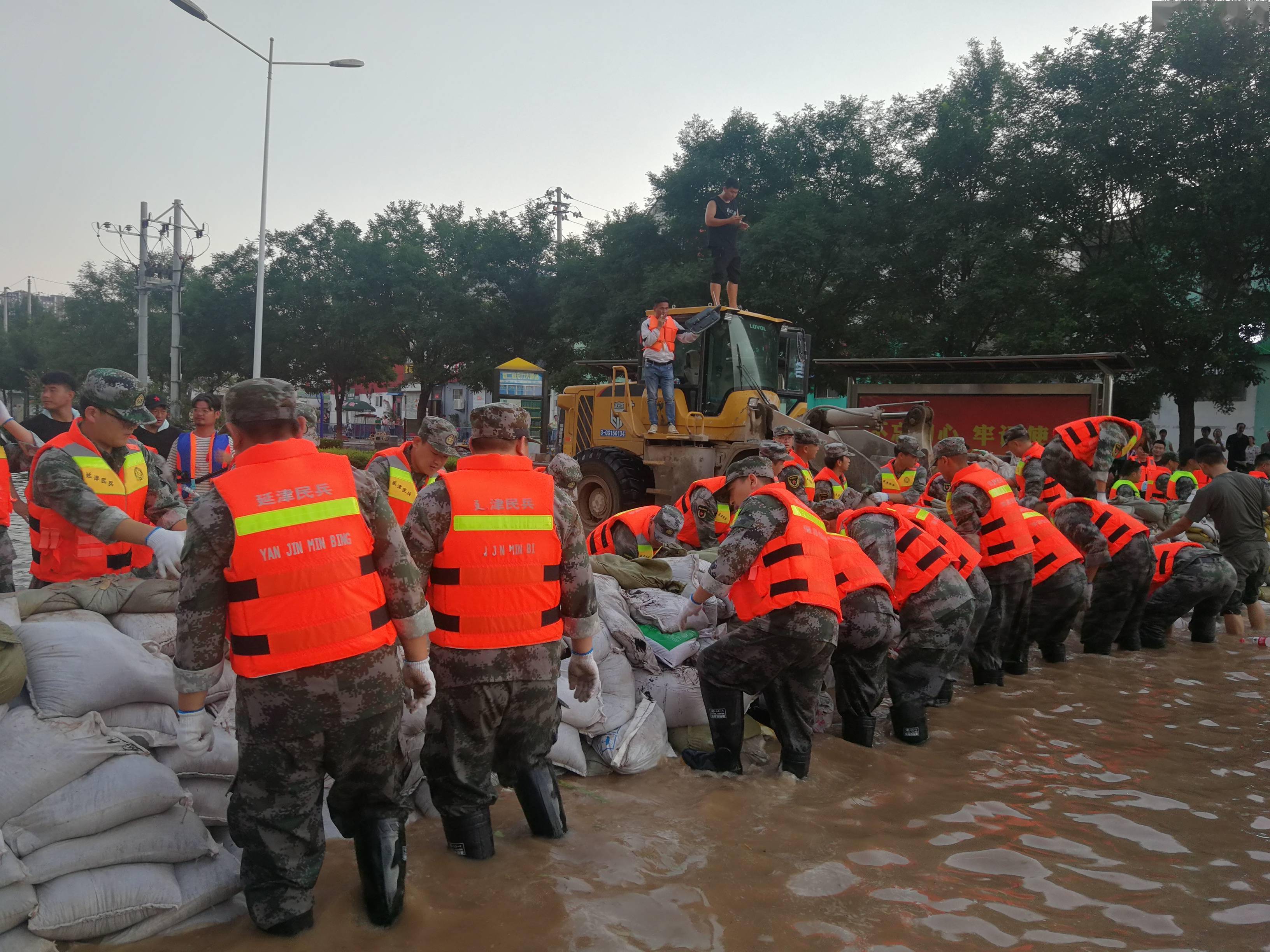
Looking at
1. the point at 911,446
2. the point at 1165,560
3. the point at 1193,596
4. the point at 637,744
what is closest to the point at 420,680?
the point at 637,744

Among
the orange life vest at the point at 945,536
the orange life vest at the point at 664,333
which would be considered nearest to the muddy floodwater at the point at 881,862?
the orange life vest at the point at 945,536

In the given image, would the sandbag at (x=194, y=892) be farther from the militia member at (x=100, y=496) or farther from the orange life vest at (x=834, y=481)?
the orange life vest at (x=834, y=481)

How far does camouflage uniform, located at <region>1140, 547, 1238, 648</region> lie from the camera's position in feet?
21.8

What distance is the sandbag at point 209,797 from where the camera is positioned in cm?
287

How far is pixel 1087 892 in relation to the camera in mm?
2865

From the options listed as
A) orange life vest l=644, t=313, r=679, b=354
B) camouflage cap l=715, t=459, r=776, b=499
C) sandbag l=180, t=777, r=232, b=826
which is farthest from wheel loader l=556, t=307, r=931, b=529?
sandbag l=180, t=777, r=232, b=826

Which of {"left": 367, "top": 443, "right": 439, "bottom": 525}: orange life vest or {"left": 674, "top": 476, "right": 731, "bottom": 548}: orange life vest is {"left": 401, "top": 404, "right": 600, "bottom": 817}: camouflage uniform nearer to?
{"left": 367, "top": 443, "right": 439, "bottom": 525}: orange life vest

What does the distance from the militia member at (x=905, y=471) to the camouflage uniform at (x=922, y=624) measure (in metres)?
2.43

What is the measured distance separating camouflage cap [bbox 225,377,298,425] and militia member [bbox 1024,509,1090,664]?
16.1 ft

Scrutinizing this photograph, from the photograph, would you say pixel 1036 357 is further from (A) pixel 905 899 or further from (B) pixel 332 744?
(B) pixel 332 744

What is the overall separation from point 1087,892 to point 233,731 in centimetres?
293

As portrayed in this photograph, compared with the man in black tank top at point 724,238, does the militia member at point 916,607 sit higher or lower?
lower

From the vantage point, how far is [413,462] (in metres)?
5.01

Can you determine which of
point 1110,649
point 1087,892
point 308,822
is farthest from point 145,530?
point 1110,649
